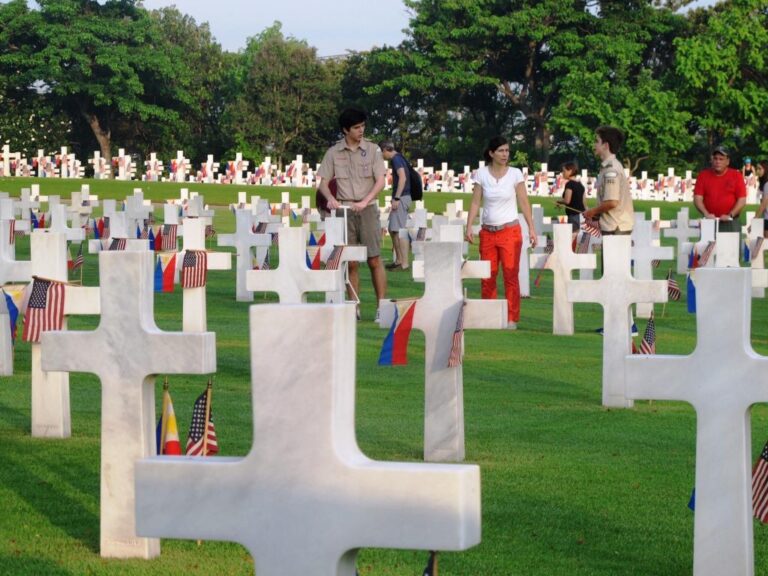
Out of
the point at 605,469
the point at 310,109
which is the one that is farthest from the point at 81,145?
the point at 605,469

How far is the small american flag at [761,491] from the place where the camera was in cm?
521

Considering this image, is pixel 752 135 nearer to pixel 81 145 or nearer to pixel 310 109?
pixel 310 109

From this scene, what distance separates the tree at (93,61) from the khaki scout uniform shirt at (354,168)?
6061 cm

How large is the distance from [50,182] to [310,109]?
80.9ft

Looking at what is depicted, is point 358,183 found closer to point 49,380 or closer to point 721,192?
point 721,192

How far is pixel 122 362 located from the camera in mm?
5609

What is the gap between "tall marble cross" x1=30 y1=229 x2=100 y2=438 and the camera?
7.99 metres

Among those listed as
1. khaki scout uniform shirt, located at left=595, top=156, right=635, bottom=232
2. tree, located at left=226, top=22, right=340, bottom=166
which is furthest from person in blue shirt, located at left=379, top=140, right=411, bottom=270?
tree, located at left=226, top=22, right=340, bottom=166

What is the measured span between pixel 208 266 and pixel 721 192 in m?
8.14

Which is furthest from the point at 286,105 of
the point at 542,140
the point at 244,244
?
the point at 244,244

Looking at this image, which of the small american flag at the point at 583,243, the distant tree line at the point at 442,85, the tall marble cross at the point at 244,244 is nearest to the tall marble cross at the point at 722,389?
the small american flag at the point at 583,243

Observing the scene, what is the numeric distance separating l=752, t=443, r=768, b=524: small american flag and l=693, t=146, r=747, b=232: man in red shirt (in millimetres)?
13487

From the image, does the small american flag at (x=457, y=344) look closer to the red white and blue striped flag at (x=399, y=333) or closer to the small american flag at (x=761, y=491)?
the red white and blue striped flag at (x=399, y=333)

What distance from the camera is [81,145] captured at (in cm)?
8000
